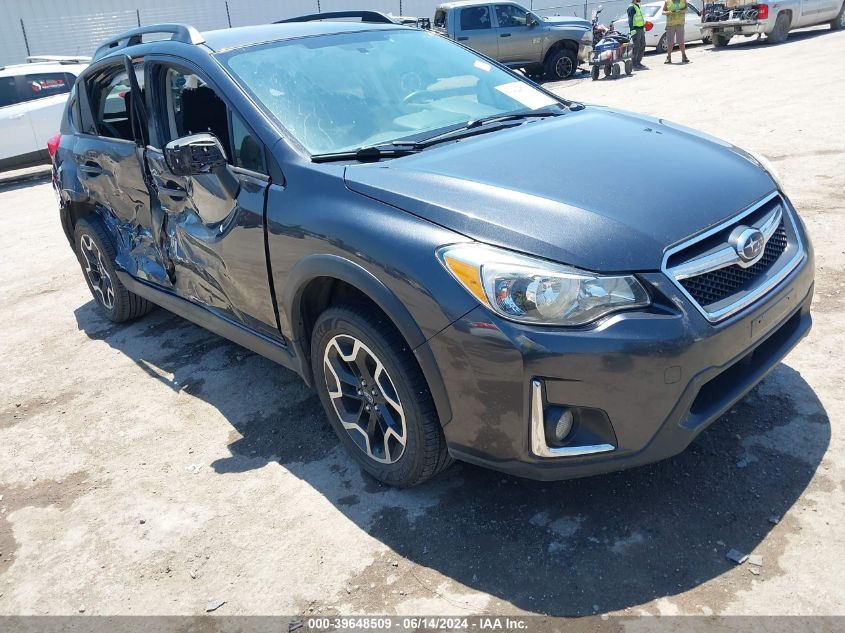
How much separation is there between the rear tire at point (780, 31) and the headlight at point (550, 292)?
1813 centimetres

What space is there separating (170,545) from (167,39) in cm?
268

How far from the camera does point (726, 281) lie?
8.22 ft

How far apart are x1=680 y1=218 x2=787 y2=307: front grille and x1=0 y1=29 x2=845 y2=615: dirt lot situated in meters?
0.41

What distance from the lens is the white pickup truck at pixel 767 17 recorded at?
17.0 m

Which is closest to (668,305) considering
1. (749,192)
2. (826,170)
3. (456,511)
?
(749,192)

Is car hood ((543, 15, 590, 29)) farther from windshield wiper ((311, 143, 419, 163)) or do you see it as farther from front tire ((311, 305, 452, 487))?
front tire ((311, 305, 452, 487))

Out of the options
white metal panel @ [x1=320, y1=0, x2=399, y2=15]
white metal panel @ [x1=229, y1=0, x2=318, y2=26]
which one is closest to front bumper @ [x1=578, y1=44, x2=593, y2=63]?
white metal panel @ [x1=320, y1=0, x2=399, y2=15]

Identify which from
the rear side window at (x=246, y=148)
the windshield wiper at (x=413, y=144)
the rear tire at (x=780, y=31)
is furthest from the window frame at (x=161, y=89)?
the rear tire at (x=780, y=31)

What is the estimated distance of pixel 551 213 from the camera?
8.10 ft

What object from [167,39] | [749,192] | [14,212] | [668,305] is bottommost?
[14,212]

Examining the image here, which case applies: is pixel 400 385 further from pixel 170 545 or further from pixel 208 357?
pixel 208 357

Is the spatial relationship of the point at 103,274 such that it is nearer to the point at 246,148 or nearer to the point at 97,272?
the point at 97,272

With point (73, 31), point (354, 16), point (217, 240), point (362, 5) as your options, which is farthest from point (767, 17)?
point (73, 31)

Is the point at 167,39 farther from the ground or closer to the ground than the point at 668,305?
farther from the ground
